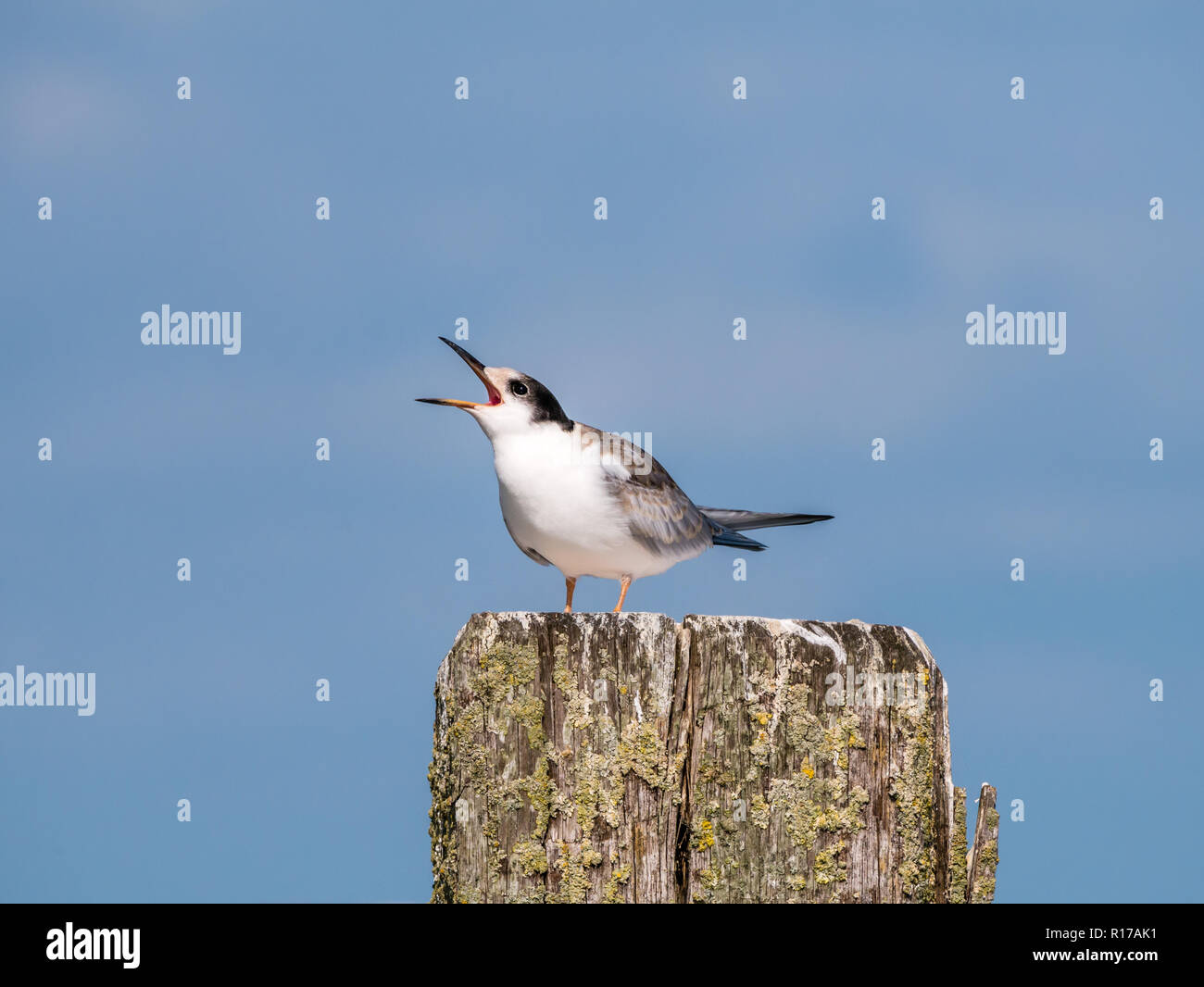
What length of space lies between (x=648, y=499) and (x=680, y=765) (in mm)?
3261

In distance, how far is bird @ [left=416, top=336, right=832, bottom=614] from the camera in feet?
23.9

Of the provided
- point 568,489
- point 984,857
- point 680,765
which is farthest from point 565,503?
point 984,857

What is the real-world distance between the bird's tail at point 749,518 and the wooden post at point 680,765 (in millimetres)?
4063

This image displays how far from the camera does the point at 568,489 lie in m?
7.26

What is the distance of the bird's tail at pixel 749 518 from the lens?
874 centimetres

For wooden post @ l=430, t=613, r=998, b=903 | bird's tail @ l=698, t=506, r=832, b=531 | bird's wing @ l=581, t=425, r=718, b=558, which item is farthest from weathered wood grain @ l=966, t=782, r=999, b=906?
bird's tail @ l=698, t=506, r=832, b=531

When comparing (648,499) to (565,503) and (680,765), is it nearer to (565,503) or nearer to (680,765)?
(565,503)

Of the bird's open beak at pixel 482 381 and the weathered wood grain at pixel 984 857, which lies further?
the bird's open beak at pixel 482 381

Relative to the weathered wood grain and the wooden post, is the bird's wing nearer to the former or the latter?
the wooden post

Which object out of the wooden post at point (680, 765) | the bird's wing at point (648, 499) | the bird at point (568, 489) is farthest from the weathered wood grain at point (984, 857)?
the bird's wing at point (648, 499)

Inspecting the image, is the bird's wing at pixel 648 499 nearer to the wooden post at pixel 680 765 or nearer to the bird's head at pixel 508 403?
the bird's head at pixel 508 403

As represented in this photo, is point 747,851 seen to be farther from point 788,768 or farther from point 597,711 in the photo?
point 597,711
